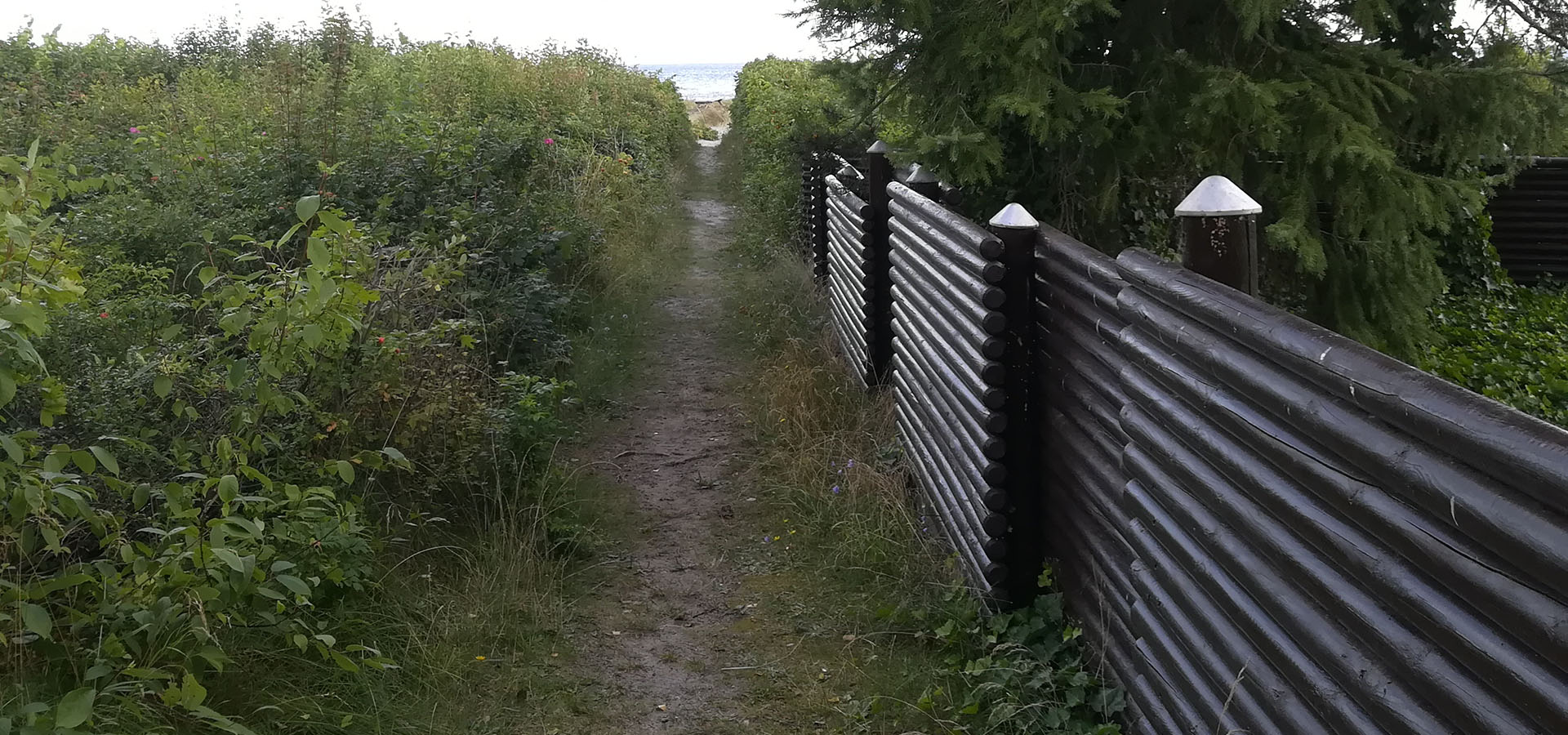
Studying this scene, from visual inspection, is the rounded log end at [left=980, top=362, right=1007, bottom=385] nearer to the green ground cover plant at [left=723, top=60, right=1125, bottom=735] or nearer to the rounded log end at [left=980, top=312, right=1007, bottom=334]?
the rounded log end at [left=980, top=312, right=1007, bottom=334]

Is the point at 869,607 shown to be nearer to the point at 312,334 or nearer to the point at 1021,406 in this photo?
the point at 1021,406

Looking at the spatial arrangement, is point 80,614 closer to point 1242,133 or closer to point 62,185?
point 62,185

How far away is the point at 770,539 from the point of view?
5609 mm

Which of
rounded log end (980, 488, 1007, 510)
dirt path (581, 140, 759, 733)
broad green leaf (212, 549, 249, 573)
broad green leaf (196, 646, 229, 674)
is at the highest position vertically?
broad green leaf (212, 549, 249, 573)

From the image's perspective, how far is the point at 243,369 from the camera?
3.33 m

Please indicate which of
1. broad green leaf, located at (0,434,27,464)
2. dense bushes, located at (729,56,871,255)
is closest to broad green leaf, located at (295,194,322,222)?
broad green leaf, located at (0,434,27,464)

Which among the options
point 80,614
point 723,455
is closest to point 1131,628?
point 80,614

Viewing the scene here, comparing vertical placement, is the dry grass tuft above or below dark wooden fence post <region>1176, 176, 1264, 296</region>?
above

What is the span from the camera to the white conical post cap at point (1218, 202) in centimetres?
276

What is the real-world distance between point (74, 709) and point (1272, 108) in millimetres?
4963

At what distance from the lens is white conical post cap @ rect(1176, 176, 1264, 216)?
2.76 metres

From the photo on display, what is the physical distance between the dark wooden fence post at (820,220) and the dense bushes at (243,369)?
7.25 feet

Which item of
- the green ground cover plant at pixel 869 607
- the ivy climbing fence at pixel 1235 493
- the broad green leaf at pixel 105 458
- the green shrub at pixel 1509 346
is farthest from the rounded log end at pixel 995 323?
the green shrub at pixel 1509 346

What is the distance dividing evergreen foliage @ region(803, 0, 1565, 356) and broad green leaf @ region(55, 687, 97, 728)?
4.00m
